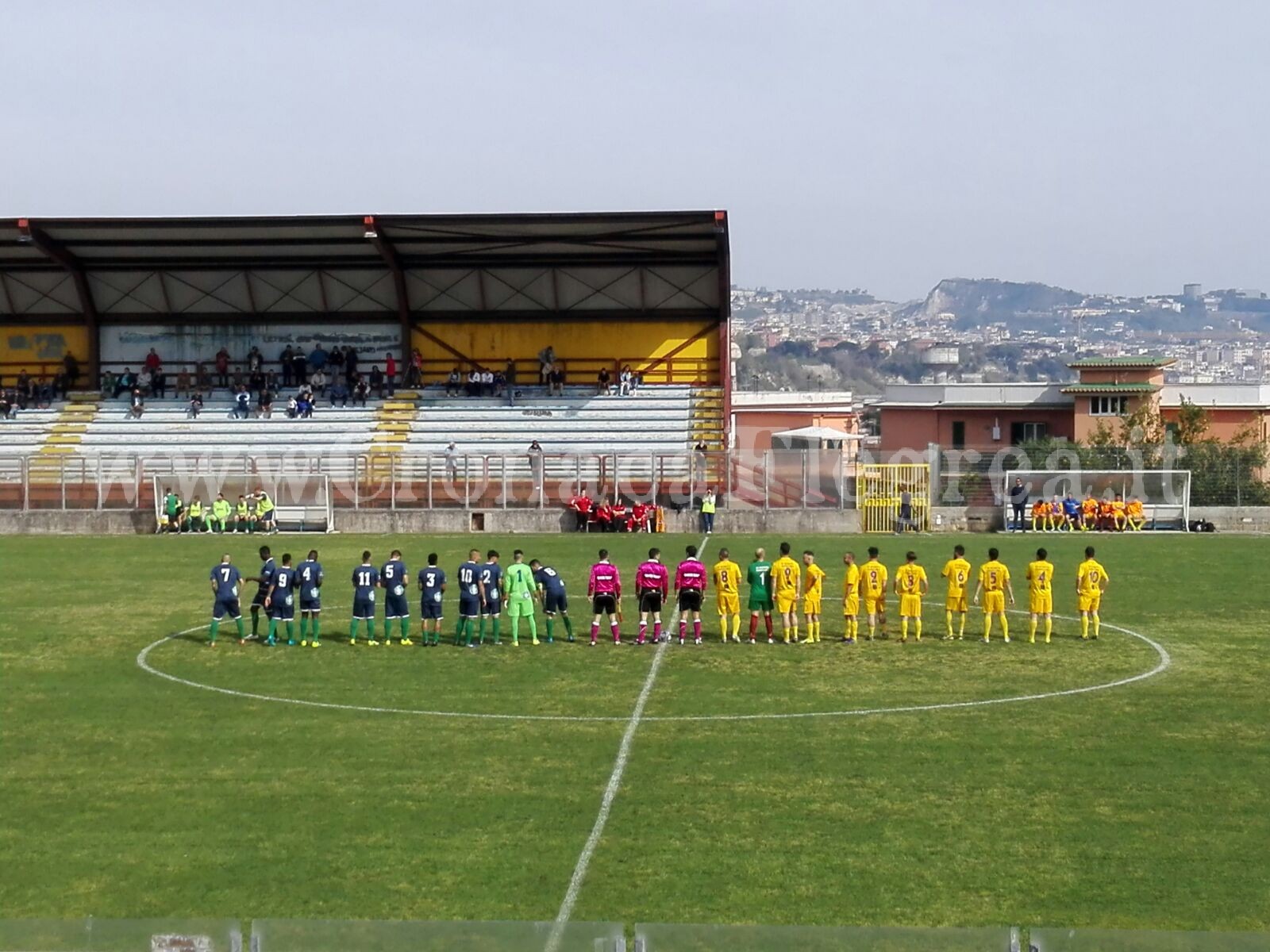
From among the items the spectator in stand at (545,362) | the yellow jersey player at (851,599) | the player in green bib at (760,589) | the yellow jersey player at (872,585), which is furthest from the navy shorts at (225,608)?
the spectator in stand at (545,362)

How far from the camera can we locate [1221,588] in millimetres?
29078

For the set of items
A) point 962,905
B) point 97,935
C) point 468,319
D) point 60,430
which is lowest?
point 962,905

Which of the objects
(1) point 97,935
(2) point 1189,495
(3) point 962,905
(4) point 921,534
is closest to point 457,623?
(3) point 962,905

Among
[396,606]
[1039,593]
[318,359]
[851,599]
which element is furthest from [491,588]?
[318,359]

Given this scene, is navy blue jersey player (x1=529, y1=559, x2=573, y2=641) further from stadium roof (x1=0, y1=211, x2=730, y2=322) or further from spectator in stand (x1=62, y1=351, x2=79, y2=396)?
spectator in stand (x1=62, y1=351, x2=79, y2=396)

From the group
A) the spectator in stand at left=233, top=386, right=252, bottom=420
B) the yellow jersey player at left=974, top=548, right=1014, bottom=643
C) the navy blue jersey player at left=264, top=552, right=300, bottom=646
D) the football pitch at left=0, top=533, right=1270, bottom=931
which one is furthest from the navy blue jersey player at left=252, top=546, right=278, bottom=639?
the spectator in stand at left=233, top=386, right=252, bottom=420

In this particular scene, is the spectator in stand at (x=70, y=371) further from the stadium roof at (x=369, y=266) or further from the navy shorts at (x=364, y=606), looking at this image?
the navy shorts at (x=364, y=606)

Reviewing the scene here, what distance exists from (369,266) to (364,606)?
29.5 meters

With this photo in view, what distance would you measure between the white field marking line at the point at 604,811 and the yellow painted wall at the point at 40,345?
3804cm

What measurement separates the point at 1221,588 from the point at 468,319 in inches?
1198

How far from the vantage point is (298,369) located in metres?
52.9

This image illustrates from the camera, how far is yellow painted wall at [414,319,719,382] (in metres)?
52.6

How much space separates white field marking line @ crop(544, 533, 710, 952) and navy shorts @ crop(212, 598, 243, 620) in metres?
6.63

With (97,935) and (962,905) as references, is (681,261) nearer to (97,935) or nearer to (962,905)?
(962,905)
